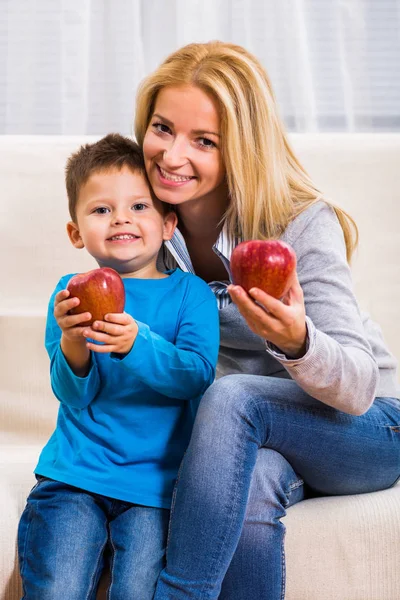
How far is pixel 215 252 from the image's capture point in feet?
4.66

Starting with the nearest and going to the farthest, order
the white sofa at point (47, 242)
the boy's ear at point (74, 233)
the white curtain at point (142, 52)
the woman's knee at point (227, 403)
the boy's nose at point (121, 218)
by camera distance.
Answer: the woman's knee at point (227, 403) < the boy's nose at point (121, 218) < the boy's ear at point (74, 233) < the white sofa at point (47, 242) < the white curtain at point (142, 52)

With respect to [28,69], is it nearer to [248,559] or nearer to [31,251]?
[31,251]

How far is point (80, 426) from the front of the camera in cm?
123

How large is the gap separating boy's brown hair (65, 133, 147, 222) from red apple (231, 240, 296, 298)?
13.9 inches

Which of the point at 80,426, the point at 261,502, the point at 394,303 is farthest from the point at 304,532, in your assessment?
the point at 394,303

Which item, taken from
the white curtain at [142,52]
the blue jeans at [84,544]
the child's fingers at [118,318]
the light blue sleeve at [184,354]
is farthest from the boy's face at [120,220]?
the white curtain at [142,52]

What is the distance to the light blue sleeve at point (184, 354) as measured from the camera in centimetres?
113

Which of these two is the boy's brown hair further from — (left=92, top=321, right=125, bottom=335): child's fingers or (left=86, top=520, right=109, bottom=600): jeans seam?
(left=86, top=520, right=109, bottom=600): jeans seam

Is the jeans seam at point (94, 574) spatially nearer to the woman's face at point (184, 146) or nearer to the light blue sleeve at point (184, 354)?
the light blue sleeve at point (184, 354)

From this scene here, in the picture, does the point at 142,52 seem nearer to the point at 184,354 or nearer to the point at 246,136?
the point at 246,136

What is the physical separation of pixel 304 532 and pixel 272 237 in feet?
1.55

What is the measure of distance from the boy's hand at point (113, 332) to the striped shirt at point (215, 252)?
0.32 meters

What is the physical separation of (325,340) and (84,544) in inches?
16.9

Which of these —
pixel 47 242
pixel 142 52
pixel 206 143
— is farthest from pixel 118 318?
pixel 142 52
